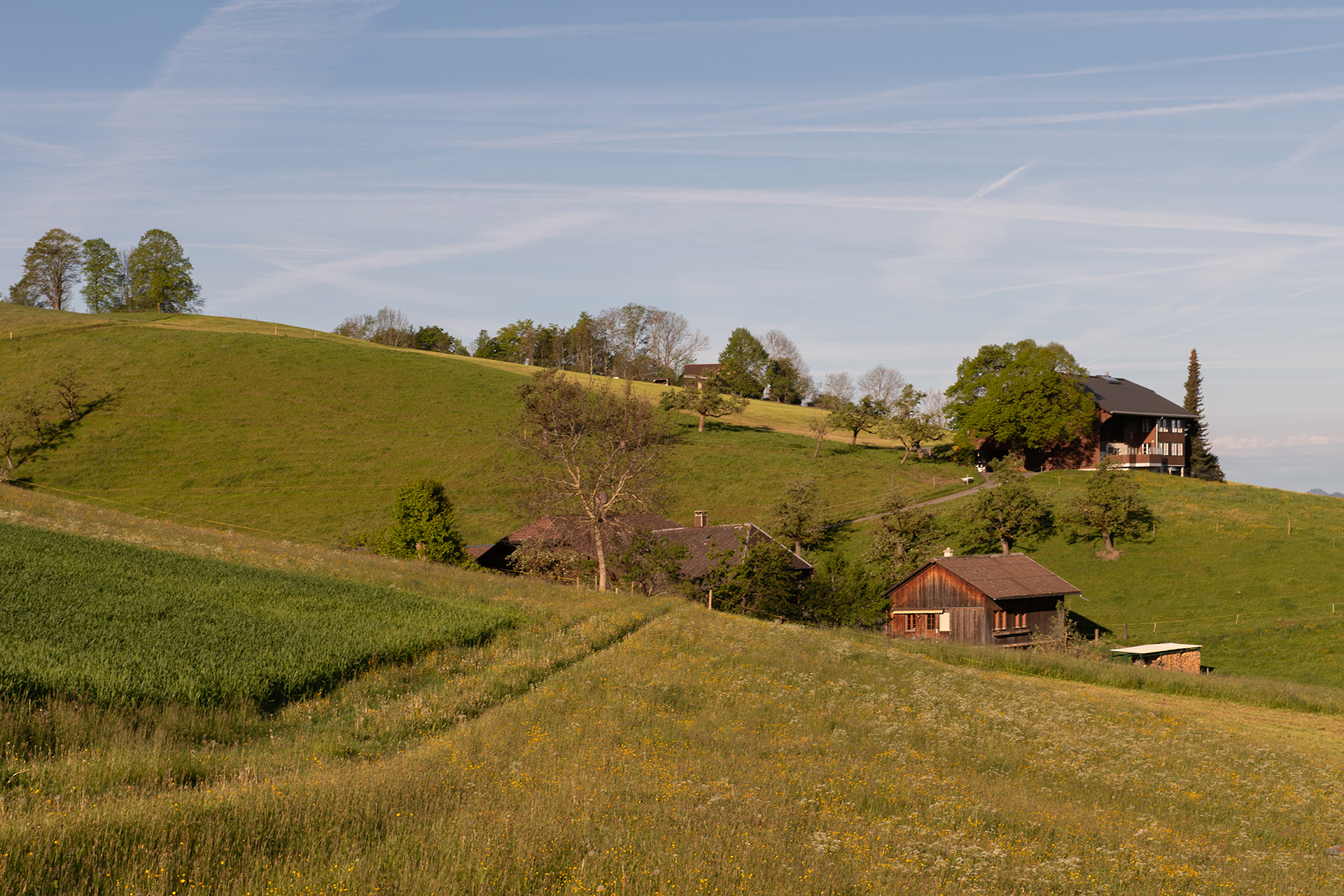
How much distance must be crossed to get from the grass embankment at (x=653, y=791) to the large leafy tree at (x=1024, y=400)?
68.7m

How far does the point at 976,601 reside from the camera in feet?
172

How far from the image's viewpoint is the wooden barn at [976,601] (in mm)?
52125

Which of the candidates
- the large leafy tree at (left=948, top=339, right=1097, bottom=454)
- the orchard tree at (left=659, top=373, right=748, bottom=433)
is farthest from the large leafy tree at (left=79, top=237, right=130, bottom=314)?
the large leafy tree at (left=948, top=339, right=1097, bottom=454)

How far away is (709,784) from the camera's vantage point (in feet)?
42.0

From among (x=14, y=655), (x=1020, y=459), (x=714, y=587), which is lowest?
(x=714, y=587)

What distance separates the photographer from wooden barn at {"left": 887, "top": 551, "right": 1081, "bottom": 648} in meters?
52.1

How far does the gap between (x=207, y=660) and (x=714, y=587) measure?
113ft

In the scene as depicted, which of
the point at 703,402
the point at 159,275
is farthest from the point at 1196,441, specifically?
the point at 159,275

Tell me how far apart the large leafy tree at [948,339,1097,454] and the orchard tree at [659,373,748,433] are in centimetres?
2717

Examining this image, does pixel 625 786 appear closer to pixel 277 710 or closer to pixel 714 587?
pixel 277 710

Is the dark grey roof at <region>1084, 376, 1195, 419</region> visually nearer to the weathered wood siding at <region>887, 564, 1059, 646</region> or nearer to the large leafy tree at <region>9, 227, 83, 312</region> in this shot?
the weathered wood siding at <region>887, 564, 1059, 646</region>

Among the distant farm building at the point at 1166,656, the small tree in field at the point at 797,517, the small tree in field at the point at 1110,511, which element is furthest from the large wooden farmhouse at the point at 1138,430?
the distant farm building at the point at 1166,656

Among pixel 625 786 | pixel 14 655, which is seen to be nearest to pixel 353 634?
pixel 14 655

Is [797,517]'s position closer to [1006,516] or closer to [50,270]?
[1006,516]
